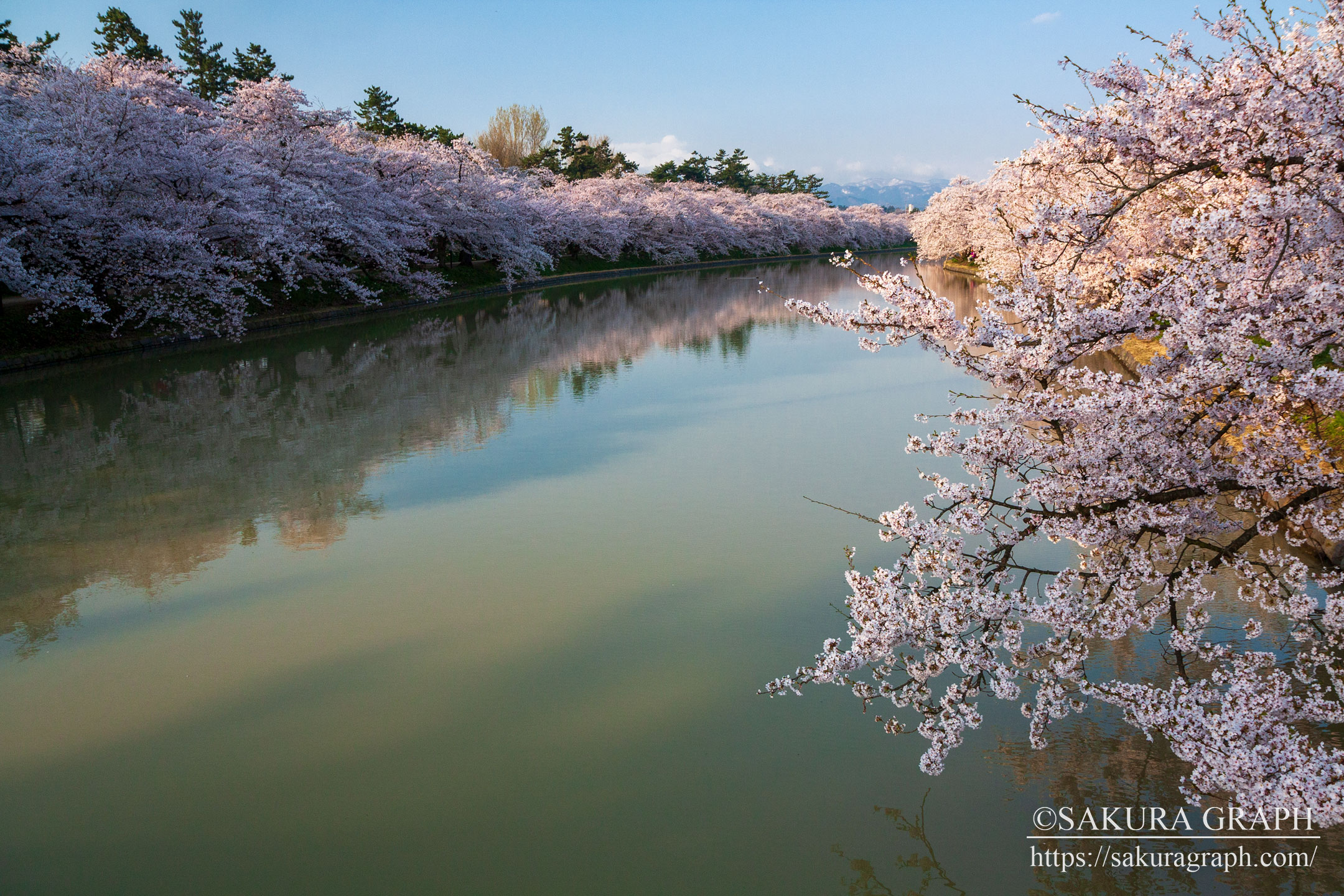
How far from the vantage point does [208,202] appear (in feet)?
53.8

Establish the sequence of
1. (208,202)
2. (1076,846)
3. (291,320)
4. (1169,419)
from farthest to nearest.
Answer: (291,320)
(208,202)
(1076,846)
(1169,419)

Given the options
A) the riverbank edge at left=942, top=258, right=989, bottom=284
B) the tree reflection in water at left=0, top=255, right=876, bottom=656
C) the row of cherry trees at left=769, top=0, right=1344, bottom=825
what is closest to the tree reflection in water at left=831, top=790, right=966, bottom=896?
the row of cherry trees at left=769, top=0, right=1344, bottom=825

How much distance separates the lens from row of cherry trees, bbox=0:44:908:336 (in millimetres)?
13859

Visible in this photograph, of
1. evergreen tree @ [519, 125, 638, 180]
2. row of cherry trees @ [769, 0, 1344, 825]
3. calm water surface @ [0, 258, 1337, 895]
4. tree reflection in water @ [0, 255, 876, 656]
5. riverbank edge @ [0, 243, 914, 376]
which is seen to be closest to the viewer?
row of cherry trees @ [769, 0, 1344, 825]

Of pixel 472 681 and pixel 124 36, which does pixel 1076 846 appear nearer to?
pixel 472 681

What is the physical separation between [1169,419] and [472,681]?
11.0 feet

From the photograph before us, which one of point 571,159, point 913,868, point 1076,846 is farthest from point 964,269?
point 913,868

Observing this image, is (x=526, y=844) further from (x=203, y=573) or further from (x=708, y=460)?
(x=708, y=460)

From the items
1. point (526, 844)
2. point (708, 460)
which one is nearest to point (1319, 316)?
point (526, 844)

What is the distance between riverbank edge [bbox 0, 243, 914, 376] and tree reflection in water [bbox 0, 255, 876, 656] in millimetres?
869

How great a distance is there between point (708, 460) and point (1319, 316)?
611 cm

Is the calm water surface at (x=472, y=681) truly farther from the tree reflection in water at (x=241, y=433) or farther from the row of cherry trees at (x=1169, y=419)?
the row of cherry trees at (x=1169, y=419)

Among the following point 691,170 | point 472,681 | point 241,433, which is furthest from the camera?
point 691,170

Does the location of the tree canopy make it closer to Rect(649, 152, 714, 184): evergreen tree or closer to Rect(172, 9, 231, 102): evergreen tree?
Rect(649, 152, 714, 184): evergreen tree
